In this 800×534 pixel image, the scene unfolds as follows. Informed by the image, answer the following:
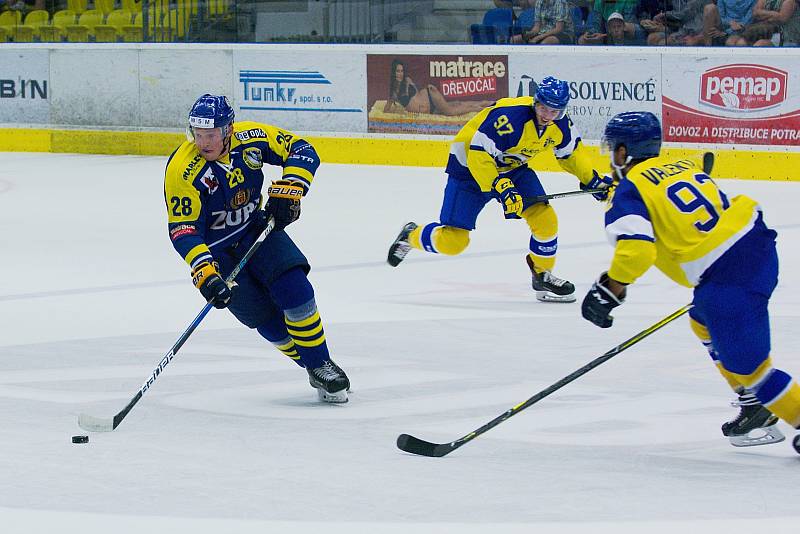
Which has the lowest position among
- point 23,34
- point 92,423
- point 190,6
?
point 92,423

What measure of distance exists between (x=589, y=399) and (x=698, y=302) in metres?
1.01

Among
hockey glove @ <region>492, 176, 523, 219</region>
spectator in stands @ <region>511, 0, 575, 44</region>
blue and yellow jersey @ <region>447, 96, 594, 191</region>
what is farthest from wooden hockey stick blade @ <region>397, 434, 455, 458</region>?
spectator in stands @ <region>511, 0, 575, 44</region>

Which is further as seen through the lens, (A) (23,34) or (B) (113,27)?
(A) (23,34)

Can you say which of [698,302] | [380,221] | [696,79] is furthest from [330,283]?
[696,79]

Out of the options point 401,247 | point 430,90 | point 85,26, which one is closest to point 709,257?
point 401,247

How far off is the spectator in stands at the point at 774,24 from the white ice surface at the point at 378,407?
7.20 ft

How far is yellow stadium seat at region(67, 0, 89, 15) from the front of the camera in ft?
45.4

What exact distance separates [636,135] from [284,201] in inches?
54.1

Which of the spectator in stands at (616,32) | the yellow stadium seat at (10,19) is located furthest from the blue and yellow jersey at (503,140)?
the yellow stadium seat at (10,19)

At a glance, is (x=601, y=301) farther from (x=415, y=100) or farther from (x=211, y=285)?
(x=415, y=100)

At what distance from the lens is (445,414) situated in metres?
4.55

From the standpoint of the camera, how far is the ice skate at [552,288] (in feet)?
21.5

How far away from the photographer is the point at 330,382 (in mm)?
4676

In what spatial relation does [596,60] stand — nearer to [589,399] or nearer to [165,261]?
[165,261]
